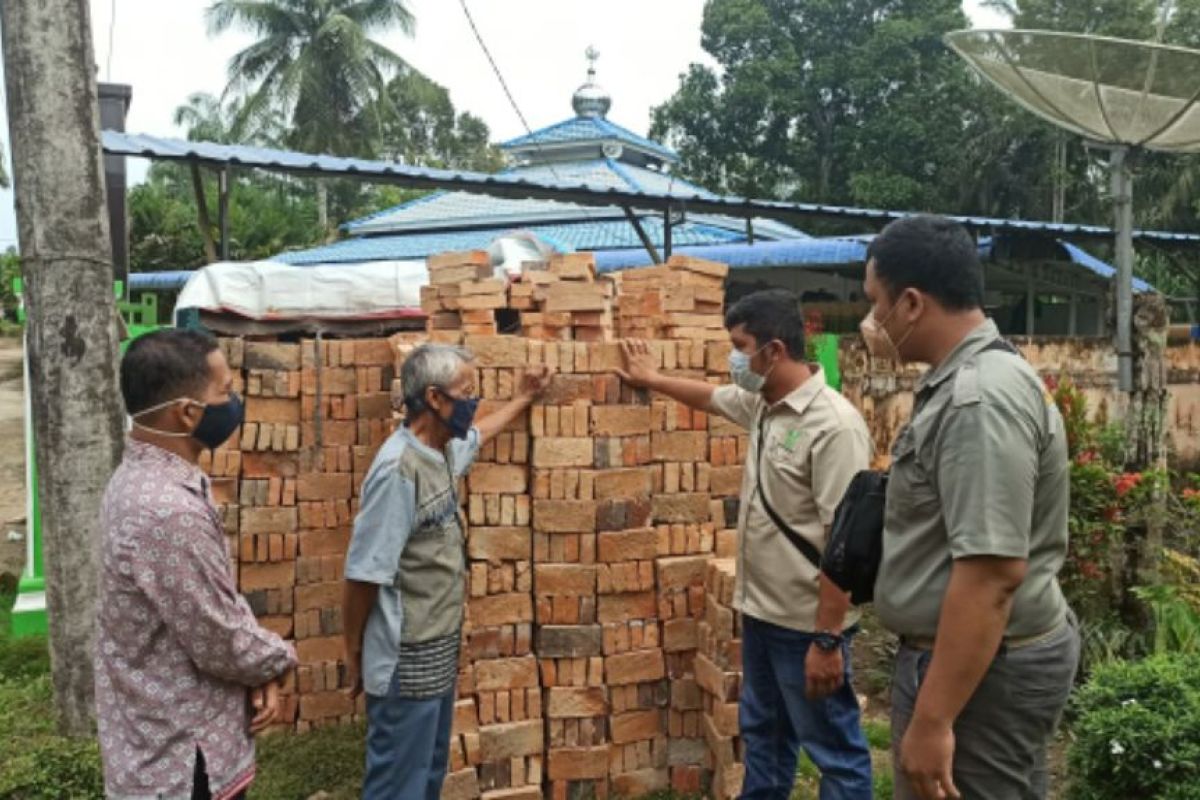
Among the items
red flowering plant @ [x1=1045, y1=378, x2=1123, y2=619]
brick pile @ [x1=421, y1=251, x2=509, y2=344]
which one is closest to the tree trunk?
brick pile @ [x1=421, y1=251, x2=509, y2=344]

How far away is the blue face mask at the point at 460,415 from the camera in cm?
313

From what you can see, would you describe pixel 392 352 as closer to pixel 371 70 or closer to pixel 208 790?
pixel 208 790

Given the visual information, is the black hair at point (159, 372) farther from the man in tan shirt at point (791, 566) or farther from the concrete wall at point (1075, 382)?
the concrete wall at point (1075, 382)

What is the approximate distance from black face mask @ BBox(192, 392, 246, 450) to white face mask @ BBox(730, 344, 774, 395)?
5.47 feet

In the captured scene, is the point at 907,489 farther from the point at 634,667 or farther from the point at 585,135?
the point at 585,135

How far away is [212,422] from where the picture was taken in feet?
8.27

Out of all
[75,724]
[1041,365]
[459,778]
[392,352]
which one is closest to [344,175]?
[392,352]

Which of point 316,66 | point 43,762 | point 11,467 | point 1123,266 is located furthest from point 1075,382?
point 316,66

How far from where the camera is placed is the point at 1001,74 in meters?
6.28

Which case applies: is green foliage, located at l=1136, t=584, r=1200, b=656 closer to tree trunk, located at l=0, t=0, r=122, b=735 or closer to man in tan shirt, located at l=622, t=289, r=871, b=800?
man in tan shirt, located at l=622, t=289, r=871, b=800

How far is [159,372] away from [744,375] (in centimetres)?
211

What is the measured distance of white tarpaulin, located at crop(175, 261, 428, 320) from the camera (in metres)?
5.56

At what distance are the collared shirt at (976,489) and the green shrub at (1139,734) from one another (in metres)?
2.01

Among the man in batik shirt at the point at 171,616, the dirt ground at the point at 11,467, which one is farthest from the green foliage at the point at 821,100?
the man in batik shirt at the point at 171,616
